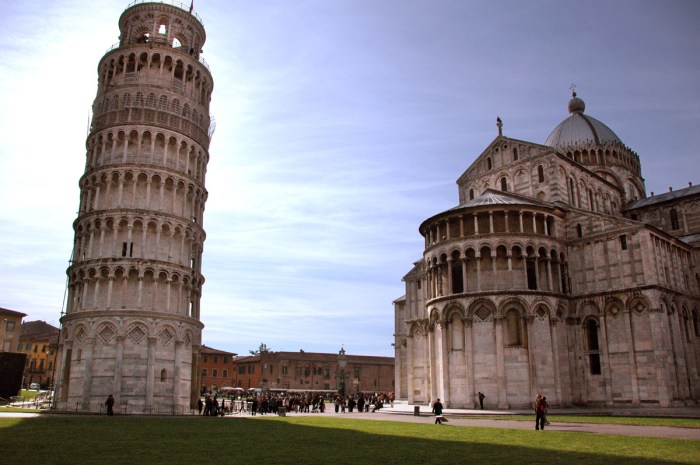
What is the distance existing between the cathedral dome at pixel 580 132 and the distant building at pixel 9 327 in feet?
218

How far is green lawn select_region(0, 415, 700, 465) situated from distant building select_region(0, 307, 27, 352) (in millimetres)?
61664

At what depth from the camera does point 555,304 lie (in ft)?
118

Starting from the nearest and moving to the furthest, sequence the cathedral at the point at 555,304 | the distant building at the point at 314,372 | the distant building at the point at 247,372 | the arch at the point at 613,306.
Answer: the cathedral at the point at 555,304
the arch at the point at 613,306
the distant building at the point at 314,372
the distant building at the point at 247,372

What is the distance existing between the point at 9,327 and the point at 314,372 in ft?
145

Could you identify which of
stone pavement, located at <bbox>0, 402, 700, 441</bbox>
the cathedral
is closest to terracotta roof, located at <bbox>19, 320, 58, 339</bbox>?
stone pavement, located at <bbox>0, 402, 700, 441</bbox>

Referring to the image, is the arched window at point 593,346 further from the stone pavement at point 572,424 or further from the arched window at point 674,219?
the arched window at point 674,219

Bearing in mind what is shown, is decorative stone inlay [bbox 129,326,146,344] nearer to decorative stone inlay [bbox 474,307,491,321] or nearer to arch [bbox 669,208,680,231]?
decorative stone inlay [bbox 474,307,491,321]

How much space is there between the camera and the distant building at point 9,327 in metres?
72.1

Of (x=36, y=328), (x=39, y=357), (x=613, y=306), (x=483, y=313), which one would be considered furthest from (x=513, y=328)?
(x=36, y=328)

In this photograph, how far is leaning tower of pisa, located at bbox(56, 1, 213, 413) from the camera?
35438 millimetres

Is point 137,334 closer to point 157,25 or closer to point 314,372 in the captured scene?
point 157,25

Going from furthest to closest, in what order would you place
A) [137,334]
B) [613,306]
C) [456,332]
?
1. [456,332]
2. [137,334]
3. [613,306]

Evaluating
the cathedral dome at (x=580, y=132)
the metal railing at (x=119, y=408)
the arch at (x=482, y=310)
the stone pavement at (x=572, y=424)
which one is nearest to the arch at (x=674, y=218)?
the cathedral dome at (x=580, y=132)

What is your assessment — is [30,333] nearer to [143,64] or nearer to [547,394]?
[143,64]
